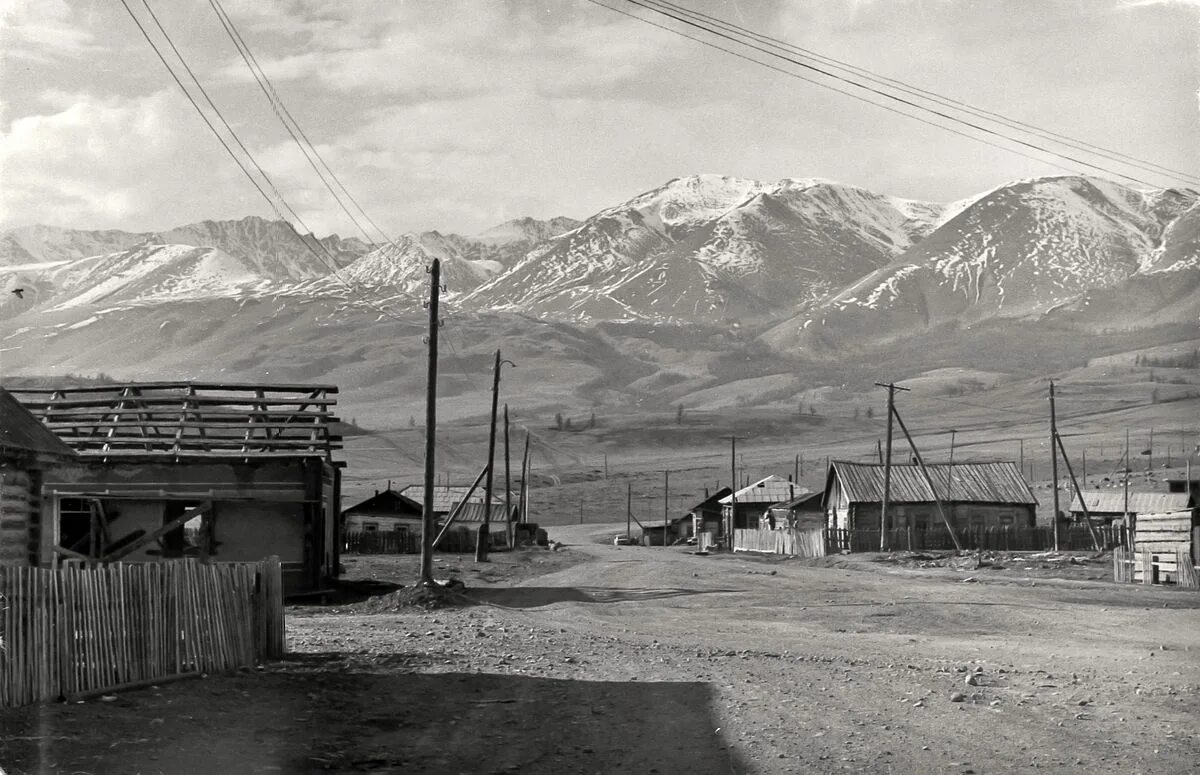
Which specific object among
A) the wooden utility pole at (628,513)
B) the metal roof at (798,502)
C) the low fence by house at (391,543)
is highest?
the metal roof at (798,502)

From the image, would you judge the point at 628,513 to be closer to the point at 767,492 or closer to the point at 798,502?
the point at 767,492

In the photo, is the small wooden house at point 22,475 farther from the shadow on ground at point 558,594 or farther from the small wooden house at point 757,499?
the small wooden house at point 757,499

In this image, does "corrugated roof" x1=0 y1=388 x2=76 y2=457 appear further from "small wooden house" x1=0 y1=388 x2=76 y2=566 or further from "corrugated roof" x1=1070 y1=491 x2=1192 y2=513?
"corrugated roof" x1=1070 y1=491 x2=1192 y2=513

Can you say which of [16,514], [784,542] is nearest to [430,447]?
[16,514]

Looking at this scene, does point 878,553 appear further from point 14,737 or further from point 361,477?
point 361,477

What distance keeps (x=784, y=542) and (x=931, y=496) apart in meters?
12.4

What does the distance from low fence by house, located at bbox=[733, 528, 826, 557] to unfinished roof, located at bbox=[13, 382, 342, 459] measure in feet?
116

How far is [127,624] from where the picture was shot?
14875 millimetres

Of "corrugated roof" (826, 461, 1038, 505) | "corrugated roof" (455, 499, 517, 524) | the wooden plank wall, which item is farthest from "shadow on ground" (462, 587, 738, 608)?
"corrugated roof" (455, 499, 517, 524)

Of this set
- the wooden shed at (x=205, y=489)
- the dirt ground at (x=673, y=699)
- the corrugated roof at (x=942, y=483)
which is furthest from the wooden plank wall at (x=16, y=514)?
the corrugated roof at (x=942, y=483)

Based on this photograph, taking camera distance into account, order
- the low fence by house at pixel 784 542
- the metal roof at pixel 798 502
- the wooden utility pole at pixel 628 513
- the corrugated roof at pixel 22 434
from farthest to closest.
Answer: the wooden utility pole at pixel 628 513 → the metal roof at pixel 798 502 → the low fence by house at pixel 784 542 → the corrugated roof at pixel 22 434

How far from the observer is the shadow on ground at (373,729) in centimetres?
1188

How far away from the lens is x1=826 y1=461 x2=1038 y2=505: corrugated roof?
79.1m

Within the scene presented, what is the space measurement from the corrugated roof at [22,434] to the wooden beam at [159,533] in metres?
13.5
